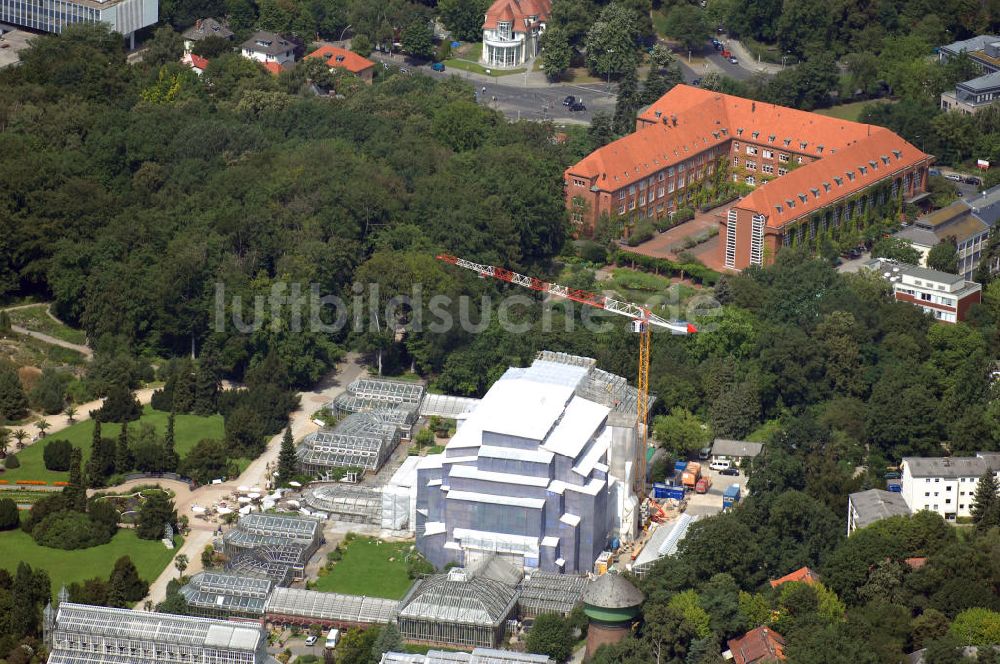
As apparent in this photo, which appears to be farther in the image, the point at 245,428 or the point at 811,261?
the point at 811,261

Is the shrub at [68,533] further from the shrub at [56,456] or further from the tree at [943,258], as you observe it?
the tree at [943,258]

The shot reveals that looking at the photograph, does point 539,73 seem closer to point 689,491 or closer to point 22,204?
point 22,204

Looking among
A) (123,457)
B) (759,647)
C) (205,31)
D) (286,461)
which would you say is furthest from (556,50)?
(759,647)

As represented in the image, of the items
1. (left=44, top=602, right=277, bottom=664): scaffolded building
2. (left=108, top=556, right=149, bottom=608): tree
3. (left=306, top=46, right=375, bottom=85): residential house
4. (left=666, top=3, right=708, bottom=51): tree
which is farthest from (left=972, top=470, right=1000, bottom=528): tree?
(left=666, top=3, right=708, bottom=51): tree

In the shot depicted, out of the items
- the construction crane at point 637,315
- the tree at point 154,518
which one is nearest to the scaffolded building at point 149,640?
the tree at point 154,518

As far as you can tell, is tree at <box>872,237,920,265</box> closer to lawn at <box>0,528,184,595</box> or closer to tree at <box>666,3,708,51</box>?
tree at <box>666,3,708,51</box>

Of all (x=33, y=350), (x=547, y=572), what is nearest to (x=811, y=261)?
(x=547, y=572)
